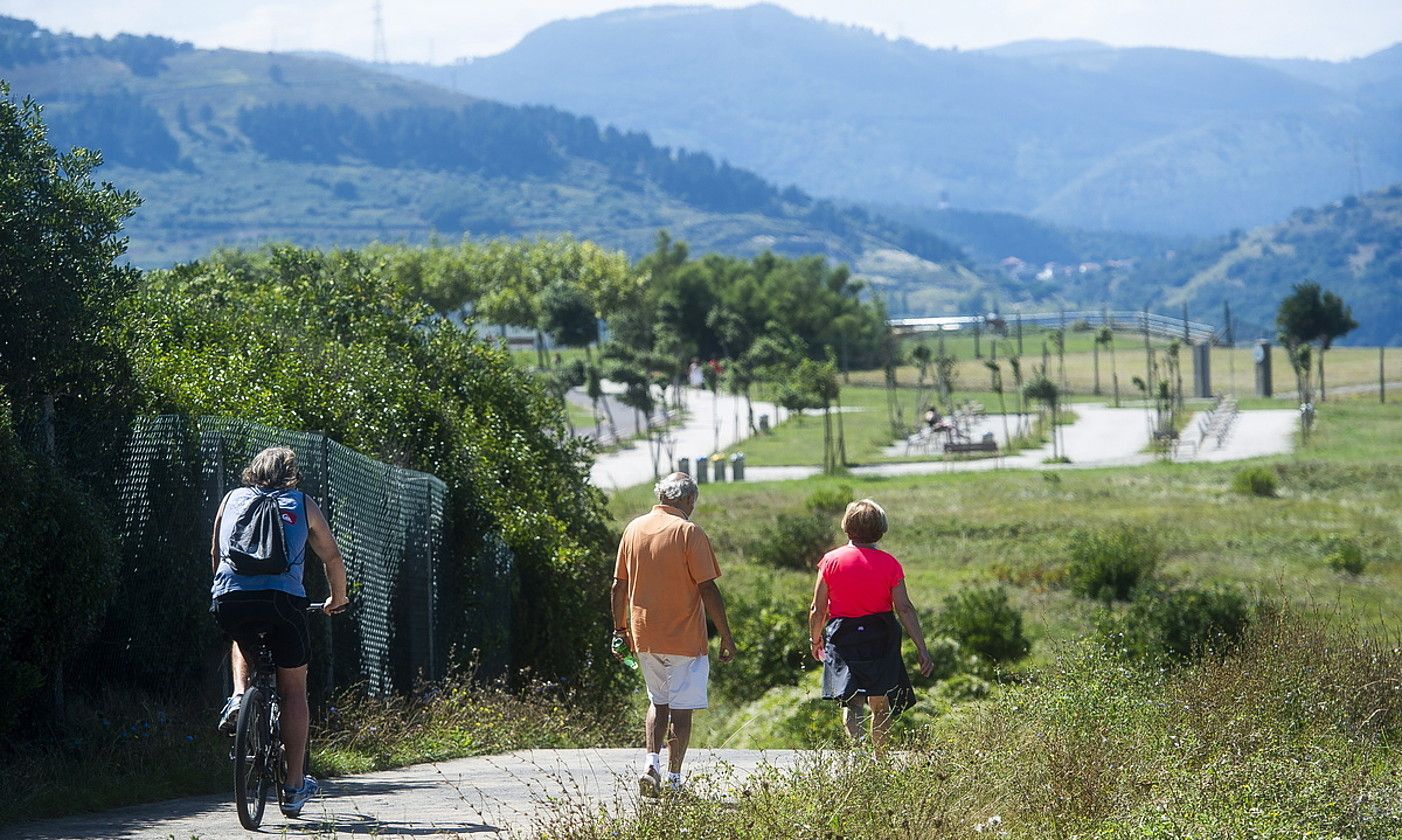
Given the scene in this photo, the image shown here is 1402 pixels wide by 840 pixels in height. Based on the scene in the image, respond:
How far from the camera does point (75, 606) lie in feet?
27.9

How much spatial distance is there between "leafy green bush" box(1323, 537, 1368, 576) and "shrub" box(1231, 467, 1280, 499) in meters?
11.8

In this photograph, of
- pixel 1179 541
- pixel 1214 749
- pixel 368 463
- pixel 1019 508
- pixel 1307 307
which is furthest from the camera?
pixel 1307 307

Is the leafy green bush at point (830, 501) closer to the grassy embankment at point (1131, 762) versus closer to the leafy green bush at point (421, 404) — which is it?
the leafy green bush at point (421, 404)

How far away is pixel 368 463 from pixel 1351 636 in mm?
6494

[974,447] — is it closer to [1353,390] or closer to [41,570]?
[1353,390]

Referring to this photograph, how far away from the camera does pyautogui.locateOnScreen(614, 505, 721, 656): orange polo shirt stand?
8.21 m

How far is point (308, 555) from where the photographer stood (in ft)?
35.8

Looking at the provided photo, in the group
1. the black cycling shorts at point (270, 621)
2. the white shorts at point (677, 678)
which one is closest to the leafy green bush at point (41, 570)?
the black cycling shorts at point (270, 621)

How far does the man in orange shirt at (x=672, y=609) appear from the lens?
8.21m

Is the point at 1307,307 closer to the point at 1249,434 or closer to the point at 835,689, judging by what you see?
the point at 1249,434

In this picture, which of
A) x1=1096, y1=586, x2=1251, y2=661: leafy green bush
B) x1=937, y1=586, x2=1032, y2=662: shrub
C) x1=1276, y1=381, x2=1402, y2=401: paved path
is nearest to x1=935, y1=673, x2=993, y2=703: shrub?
x1=1096, y1=586, x2=1251, y2=661: leafy green bush

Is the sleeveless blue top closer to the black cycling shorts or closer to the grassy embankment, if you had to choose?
the black cycling shorts

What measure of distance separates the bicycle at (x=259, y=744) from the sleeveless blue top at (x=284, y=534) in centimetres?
28

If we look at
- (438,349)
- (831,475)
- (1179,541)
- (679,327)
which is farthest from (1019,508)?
(679,327)
